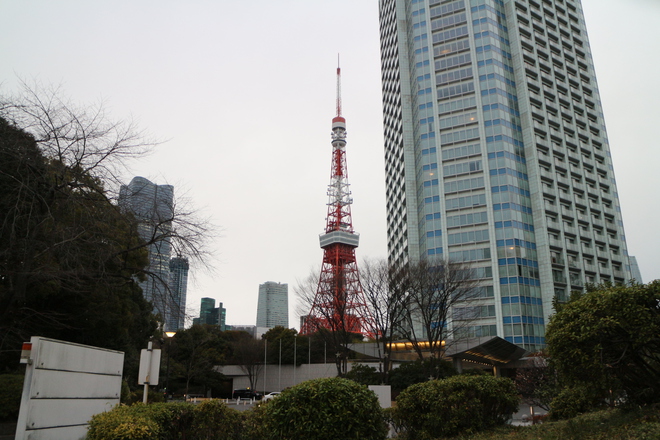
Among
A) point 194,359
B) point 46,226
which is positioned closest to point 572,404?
point 46,226

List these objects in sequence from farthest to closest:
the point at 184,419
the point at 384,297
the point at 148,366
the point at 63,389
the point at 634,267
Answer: the point at 634,267
the point at 384,297
the point at 148,366
the point at 184,419
the point at 63,389

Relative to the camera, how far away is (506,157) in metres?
64.2

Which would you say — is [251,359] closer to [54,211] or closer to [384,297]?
[384,297]

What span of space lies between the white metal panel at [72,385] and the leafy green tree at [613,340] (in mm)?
8633

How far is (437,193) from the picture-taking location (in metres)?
65.4

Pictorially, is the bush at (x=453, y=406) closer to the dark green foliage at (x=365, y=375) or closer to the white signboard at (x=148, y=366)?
the white signboard at (x=148, y=366)

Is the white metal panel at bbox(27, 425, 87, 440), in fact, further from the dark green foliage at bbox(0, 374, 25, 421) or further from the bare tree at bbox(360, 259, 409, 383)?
the bare tree at bbox(360, 259, 409, 383)

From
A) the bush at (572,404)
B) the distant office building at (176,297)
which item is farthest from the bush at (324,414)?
the bush at (572,404)

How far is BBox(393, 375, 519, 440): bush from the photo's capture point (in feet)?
35.3

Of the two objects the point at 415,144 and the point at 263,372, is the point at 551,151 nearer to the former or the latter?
the point at 415,144

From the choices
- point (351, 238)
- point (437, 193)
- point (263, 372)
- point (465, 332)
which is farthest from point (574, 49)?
point (263, 372)

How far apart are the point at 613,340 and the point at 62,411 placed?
9.56 meters

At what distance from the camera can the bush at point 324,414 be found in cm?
820

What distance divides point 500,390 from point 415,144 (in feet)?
211
